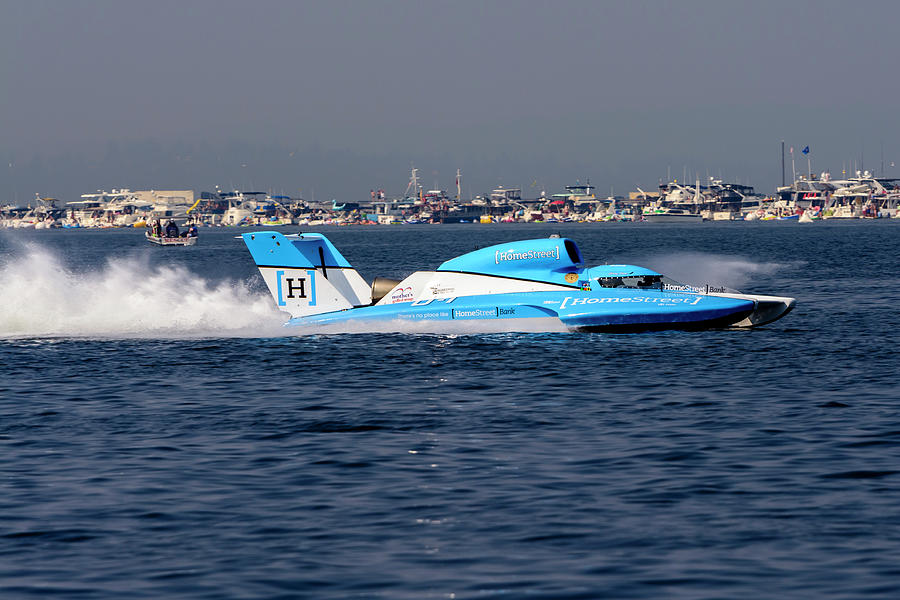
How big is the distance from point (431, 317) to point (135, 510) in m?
19.6

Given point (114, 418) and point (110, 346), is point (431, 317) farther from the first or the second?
point (114, 418)

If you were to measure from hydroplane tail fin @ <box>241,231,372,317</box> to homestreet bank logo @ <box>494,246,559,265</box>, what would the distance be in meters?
4.72

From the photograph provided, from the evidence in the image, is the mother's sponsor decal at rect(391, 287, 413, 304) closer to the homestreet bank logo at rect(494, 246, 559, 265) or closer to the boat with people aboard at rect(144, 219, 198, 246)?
the homestreet bank logo at rect(494, 246, 559, 265)

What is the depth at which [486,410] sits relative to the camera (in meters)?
20.2

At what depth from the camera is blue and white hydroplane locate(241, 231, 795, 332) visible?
31.5 meters

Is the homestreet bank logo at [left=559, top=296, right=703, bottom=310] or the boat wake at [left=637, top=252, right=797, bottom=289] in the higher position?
the homestreet bank logo at [left=559, top=296, right=703, bottom=310]

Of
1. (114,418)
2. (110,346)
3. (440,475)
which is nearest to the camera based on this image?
(440,475)

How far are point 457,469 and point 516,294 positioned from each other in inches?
677

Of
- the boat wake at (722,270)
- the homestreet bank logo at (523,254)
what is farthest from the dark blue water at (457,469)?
the boat wake at (722,270)

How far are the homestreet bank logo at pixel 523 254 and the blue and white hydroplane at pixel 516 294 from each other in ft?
0.10

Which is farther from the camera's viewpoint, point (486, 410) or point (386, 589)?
point (486, 410)

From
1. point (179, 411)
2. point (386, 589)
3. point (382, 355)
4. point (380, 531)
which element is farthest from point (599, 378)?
point (386, 589)

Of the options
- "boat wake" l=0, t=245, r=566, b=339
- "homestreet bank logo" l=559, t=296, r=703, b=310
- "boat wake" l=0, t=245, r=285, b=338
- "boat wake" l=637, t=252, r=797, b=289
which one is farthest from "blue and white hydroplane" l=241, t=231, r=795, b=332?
"boat wake" l=637, t=252, r=797, b=289

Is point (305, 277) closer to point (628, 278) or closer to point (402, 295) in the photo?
point (402, 295)
